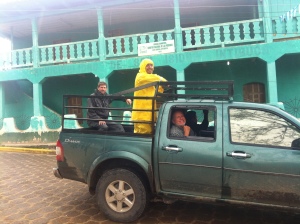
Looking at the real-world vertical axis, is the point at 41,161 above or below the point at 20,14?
below

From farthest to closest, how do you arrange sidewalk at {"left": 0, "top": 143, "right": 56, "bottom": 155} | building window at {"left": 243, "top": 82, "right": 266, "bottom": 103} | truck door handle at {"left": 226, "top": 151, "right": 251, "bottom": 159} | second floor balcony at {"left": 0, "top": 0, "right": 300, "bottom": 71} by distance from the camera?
building window at {"left": 243, "top": 82, "right": 266, "bottom": 103} → sidewalk at {"left": 0, "top": 143, "right": 56, "bottom": 155} → second floor balcony at {"left": 0, "top": 0, "right": 300, "bottom": 71} → truck door handle at {"left": 226, "top": 151, "right": 251, "bottom": 159}

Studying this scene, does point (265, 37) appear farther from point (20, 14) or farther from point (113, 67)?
point (20, 14)

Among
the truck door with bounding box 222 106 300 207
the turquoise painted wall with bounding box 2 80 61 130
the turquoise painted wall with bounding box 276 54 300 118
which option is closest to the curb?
the turquoise painted wall with bounding box 2 80 61 130

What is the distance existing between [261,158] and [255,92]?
29.8ft

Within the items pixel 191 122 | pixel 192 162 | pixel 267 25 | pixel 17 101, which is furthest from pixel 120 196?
pixel 17 101

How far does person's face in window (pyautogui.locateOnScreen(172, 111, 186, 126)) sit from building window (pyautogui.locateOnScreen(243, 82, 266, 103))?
8689mm

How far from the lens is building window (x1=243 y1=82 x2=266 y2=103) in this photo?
440 inches

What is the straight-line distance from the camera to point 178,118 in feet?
11.3

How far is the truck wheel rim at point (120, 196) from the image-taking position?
3367 mm

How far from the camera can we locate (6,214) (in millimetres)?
3785

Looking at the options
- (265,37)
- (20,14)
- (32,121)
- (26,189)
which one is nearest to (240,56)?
(265,37)

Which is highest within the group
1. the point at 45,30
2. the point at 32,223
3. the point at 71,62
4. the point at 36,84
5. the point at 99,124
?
the point at 45,30

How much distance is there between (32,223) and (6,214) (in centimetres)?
61

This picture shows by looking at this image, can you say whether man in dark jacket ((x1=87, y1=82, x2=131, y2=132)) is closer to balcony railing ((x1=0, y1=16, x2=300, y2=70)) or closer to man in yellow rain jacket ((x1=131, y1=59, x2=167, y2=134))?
man in yellow rain jacket ((x1=131, y1=59, x2=167, y2=134))
